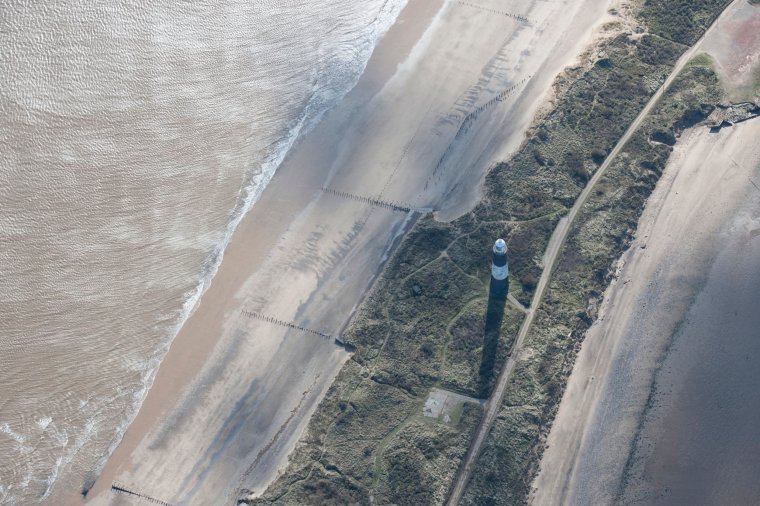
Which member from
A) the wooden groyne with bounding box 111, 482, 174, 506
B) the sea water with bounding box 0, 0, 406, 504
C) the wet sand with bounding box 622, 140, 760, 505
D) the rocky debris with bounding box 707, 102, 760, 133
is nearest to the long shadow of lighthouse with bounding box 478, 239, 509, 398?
the wet sand with bounding box 622, 140, 760, 505

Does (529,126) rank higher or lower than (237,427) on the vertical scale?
higher

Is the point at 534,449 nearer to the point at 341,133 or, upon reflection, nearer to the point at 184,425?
the point at 184,425

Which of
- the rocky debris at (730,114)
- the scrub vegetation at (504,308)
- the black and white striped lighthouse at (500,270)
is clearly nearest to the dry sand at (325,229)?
the scrub vegetation at (504,308)

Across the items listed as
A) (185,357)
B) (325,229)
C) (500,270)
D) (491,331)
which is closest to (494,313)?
(491,331)

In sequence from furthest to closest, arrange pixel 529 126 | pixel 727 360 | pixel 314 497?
1. pixel 529 126
2. pixel 727 360
3. pixel 314 497

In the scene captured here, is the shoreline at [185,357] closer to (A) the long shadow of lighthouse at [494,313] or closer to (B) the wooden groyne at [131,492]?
(B) the wooden groyne at [131,492]

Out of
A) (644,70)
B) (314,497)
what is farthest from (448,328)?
(644,70)

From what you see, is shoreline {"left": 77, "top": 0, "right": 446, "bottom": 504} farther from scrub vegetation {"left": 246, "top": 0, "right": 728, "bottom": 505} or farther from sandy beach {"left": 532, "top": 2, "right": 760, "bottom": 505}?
sandy beach {"left": 532, "top": 2, "right": 760, "bottom": 505}
